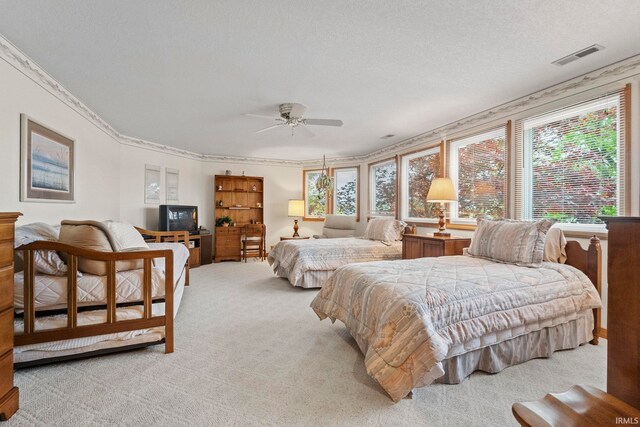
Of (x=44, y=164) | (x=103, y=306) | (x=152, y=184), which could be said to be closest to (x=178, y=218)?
(x=152, y=184)

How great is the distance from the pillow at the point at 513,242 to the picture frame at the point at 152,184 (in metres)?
5.33

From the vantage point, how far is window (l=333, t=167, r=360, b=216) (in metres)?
6.79

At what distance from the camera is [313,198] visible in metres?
7.32

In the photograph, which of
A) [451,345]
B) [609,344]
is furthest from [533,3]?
[451,345]

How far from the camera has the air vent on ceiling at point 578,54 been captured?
7.63 feet

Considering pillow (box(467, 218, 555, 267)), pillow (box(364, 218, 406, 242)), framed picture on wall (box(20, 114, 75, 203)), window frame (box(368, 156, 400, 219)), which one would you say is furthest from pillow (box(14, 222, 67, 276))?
window frame (box(368, 156, 400, 219))

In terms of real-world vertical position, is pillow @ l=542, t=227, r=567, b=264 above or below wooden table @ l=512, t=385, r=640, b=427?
above

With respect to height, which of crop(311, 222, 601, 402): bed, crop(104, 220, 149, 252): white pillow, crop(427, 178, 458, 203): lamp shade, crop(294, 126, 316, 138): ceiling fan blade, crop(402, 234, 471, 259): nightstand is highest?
crop(294, 126, 316, 138): ceiling fan blade

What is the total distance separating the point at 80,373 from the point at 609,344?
9.20 ft

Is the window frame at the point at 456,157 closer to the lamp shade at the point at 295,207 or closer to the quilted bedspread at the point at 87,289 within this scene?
the lamp shade at the point at 295,207

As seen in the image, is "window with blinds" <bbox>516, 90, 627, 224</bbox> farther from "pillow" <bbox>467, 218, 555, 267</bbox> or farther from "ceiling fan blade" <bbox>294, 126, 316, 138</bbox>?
"ceiling fan blade" <bbox>294, 126, 316, 138</bbox>

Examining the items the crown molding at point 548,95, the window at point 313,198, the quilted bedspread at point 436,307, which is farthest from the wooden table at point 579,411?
the window at point 313,198

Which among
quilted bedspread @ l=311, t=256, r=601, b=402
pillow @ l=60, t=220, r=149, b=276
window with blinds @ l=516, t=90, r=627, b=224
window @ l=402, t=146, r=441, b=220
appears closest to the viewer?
quilted bedspread @ l=311, t=256, r=601, b=402

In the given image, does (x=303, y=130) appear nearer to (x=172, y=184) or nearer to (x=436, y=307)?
(x=172, y=184)
